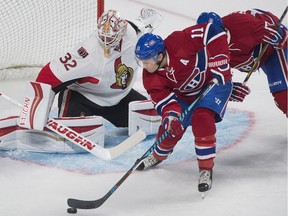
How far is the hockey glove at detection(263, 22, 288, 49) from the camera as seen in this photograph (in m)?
3.24

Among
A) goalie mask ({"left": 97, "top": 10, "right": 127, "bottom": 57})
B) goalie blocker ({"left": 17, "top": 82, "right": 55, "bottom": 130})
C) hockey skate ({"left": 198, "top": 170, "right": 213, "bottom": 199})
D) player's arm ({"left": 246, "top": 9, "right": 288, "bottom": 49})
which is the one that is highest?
player's arm ({"left": 246, "top": 9, "right": 288, "bottom": 49})

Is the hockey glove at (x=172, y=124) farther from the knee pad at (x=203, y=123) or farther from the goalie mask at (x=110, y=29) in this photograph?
the goalie mask at (x=110, y=29)

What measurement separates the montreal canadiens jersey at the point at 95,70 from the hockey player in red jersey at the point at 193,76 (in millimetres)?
520

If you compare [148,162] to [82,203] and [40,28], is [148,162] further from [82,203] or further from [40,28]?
[40,28]

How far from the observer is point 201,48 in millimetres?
2980

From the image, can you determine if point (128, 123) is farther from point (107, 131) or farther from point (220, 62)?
point (220, 62)

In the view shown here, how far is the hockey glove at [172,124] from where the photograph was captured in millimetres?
2887

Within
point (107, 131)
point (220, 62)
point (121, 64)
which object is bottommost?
point (107, 131)

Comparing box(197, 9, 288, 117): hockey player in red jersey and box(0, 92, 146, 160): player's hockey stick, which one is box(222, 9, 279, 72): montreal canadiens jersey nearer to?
box(197, 9, 288, 117): hockey player in red jersey

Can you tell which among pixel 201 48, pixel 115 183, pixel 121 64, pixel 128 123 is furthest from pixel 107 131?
pixel 201 48

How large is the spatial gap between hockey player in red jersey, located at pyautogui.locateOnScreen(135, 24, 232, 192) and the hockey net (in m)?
1.42

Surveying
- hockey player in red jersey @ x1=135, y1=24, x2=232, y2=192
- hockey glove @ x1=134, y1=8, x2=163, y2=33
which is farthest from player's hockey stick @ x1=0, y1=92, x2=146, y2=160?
hockey glove @ x1=134, y1=8, x2=163, y2=33

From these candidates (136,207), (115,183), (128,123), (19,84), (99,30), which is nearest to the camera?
(136,207)

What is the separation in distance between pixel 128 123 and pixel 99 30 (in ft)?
1.71
